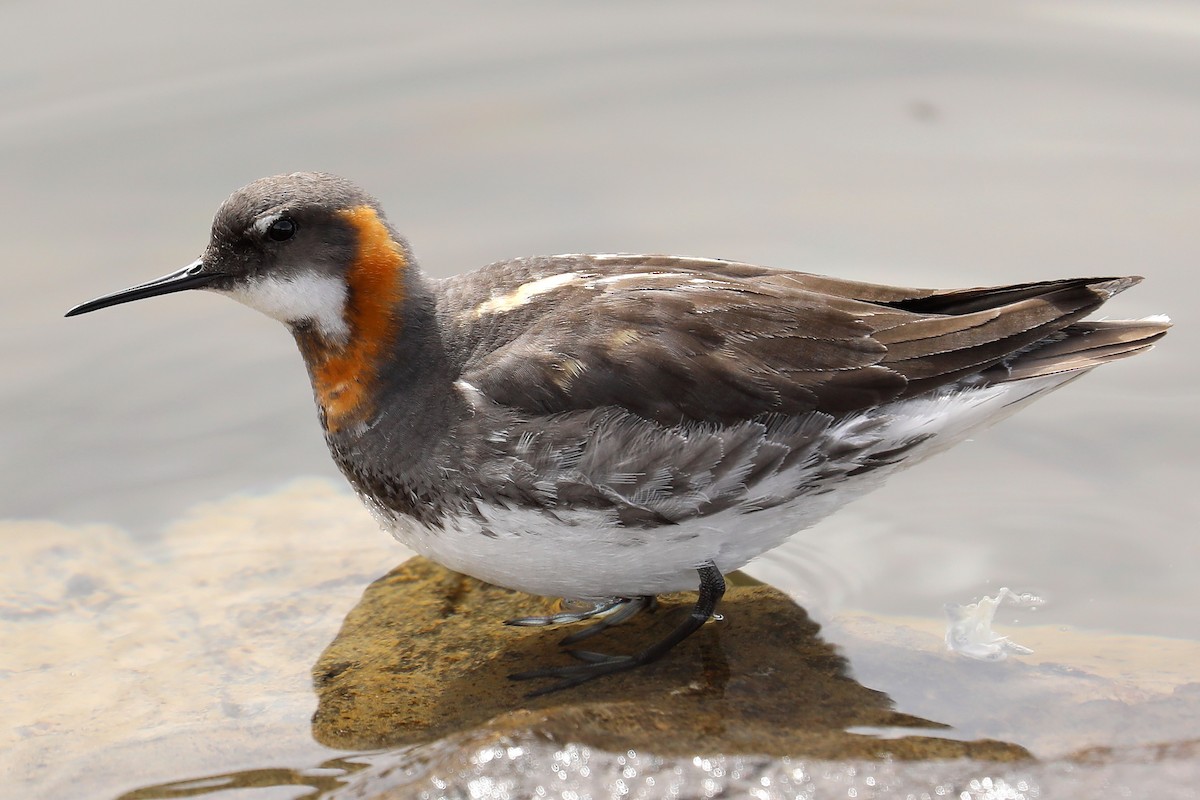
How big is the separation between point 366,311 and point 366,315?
0.02 meters

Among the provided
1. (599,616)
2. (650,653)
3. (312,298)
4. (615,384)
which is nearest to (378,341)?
(312,298)

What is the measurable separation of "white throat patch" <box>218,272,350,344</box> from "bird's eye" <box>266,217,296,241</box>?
18 cm

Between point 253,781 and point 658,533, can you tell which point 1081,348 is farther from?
point 253,781

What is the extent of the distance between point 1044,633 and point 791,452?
1659 millimetres

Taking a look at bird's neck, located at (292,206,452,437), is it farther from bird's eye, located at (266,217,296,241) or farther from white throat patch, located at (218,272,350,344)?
bird's eye, located at (266,217,296,241)

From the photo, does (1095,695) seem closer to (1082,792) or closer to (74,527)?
(1082,792)

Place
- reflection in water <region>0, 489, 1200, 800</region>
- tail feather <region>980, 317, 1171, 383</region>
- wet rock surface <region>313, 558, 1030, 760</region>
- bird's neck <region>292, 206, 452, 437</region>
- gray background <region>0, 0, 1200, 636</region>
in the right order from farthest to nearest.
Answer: gray background <region>0, 0, 1200, 636</region> < bird's neck <region>292, 206, 452, 437</region> < tail feather <region>980, 317, 1171, 383</region> < wet rock surface <region>313, 558, 1030, 760</region> < reflection in water <region>0, 489, 1200, 800</region>

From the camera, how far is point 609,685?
600cm

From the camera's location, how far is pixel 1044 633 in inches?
264

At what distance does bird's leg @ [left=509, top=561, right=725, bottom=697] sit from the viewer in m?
6.11

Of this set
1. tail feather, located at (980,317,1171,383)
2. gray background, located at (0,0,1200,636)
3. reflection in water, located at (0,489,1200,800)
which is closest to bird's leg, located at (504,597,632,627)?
reflection in water, located at (0,489,1200,800)

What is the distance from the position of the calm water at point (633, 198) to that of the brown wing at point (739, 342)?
1.27 m

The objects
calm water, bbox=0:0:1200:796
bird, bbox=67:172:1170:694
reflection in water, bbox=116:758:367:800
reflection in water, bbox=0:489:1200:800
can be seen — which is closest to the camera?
reflection in water, bbox=0:489:1200:800

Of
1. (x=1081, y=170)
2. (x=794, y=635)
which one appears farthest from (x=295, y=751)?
(x=1081, y=170)
